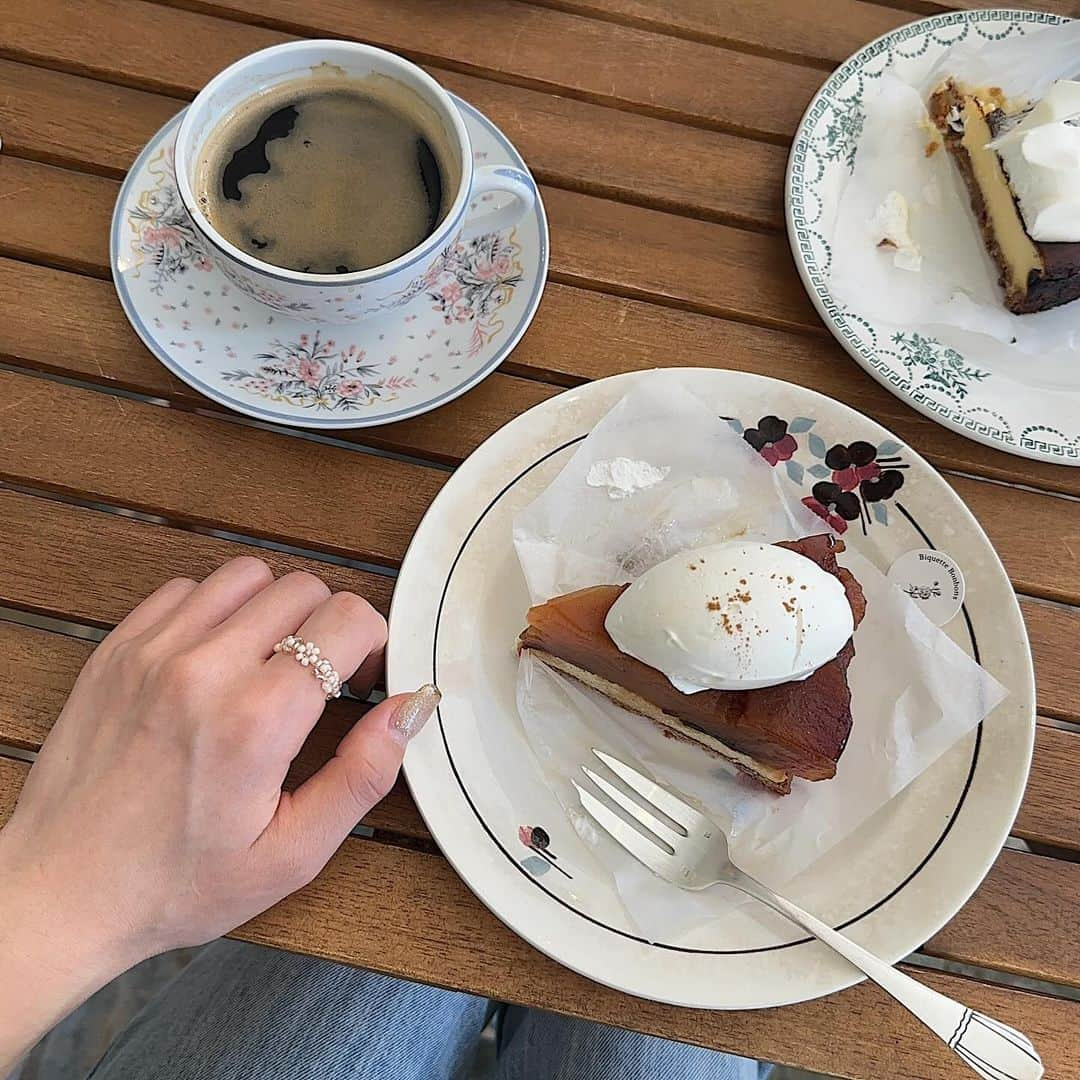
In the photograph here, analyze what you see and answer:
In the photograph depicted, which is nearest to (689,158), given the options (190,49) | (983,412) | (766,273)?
(766,273)

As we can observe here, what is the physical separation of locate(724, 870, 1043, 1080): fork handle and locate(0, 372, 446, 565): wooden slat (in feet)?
1.43

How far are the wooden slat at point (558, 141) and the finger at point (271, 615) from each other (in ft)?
1.47

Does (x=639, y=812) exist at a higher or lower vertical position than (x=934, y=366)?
lower

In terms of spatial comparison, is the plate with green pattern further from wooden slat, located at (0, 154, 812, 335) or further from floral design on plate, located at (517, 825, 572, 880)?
floral design on plate, located at (517, 825, 572, 880)

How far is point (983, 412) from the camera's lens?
0.89 meters

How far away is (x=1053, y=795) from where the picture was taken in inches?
32.1

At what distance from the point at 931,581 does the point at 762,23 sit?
61 centimetres

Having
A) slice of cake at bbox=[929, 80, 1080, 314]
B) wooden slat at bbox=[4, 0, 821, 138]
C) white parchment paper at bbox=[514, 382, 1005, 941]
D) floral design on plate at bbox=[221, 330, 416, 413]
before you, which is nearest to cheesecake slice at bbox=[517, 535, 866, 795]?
white parchment paper at bbox=[514, 382, 1005, 941]

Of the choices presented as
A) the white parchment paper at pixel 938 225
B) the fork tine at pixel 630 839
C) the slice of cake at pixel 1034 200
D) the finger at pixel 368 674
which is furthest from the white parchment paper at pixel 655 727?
the slice of cake at pixel 1034 200

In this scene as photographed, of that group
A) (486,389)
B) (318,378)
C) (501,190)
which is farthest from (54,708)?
(501,190)

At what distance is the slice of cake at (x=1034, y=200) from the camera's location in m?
0.94

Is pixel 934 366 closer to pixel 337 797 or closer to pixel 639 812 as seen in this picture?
pixel 639 812

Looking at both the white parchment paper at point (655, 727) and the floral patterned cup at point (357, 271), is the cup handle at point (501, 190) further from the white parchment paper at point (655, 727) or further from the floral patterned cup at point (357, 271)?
the white parchment paper at point (655, 727)

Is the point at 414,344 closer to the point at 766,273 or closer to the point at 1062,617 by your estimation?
the point at 766,273
